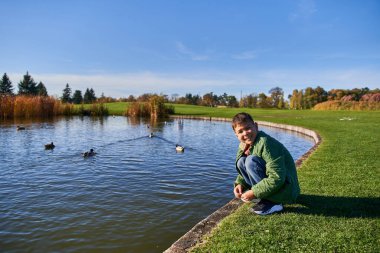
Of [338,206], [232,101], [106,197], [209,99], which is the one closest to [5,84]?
[209,99]

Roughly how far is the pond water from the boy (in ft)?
5.54

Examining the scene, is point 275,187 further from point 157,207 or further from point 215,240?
point 157,207

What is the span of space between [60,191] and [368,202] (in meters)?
7.16

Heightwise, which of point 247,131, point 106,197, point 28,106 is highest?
point 28,106

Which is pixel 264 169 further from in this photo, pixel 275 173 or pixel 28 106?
pixel 28 106

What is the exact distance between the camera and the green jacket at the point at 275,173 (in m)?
4.37

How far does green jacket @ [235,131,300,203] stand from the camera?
4.37 meters

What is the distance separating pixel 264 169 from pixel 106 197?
4489mm

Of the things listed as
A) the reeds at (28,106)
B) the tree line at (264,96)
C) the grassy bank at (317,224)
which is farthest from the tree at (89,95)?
the grassy bank at (317,224)

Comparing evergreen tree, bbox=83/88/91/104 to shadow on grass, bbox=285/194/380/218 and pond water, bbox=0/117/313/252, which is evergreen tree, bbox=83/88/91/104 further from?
shadow on grass, bbox=285/194/380/218

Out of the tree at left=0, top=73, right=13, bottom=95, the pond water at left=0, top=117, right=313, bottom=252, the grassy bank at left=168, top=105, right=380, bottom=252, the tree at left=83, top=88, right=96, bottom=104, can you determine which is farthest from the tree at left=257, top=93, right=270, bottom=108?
the grassy bank at left=168, top=105, right=380, bottom=252

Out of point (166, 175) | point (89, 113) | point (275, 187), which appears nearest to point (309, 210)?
point (275, 187)

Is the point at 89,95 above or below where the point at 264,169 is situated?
above

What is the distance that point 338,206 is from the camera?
507cm
